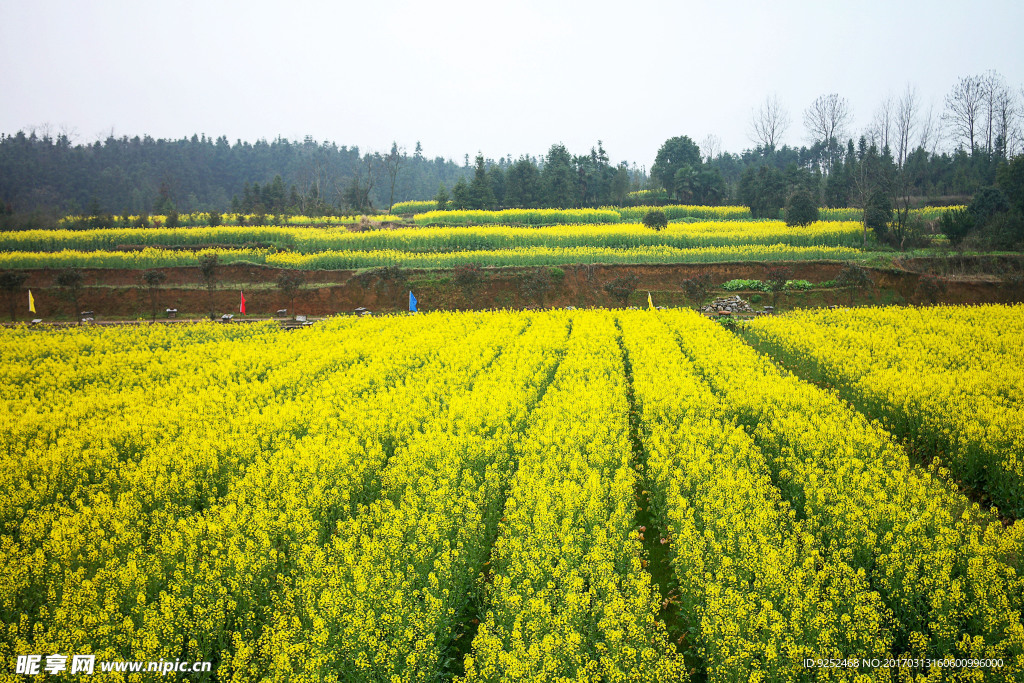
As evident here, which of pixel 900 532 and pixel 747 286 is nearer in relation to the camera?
pixel 900 532

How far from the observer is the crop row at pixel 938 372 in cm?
988

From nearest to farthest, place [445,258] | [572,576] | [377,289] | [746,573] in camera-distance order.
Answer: [572,576] < [746,573] < [377,289] < [445,258]

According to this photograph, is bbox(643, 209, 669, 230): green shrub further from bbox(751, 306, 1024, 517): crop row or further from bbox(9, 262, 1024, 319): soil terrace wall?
bbox(751, 306, 1024, 517): crop row

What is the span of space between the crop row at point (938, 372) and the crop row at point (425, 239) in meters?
21.1

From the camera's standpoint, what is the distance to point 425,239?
141 feet

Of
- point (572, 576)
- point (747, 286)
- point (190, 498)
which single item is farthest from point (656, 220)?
point (572, 576)

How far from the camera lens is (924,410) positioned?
11.5 metres

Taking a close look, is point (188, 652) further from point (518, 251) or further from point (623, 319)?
point (518, 251)

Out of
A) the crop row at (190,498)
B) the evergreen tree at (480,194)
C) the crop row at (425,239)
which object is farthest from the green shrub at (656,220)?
the crop row at (190,498)

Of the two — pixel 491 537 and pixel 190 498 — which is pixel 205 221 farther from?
pixel 491 537

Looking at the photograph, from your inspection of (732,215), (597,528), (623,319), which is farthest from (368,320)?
(732,215)

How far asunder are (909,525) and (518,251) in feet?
109

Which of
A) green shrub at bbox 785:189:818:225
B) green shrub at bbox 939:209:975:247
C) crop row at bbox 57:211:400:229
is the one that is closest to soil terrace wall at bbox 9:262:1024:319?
green shrub at bbox 939:209:975:247

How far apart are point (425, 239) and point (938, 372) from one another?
114ft
